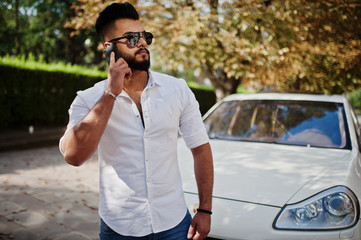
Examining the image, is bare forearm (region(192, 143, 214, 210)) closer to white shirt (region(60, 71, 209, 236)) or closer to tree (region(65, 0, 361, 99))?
white shirt (region(60, 71, 209, 236))

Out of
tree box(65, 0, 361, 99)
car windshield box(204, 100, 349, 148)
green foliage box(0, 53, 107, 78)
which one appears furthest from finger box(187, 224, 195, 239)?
green foliage box(0, 53, 107, 78)

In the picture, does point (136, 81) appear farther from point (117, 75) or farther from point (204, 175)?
point (204, 175)

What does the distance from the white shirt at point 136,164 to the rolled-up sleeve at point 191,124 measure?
0.39 ft

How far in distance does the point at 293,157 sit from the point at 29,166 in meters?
5.76

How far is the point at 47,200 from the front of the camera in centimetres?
501

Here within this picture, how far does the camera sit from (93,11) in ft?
27.7

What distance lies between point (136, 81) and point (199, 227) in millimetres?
865

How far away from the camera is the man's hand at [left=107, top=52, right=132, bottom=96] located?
160 centimetres

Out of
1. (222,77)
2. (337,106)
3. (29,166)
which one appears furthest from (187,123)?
(222,77)

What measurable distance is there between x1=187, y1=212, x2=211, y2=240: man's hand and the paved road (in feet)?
7.83

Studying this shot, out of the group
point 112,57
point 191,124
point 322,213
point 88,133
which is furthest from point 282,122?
point 88,133

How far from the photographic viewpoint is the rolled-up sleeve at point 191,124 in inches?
75.0

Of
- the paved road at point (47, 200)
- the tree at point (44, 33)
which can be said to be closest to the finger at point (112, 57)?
the paved road at point (47, 200)

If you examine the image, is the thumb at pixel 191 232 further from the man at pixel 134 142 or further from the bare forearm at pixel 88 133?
the bare forearm at pixel 88 133
